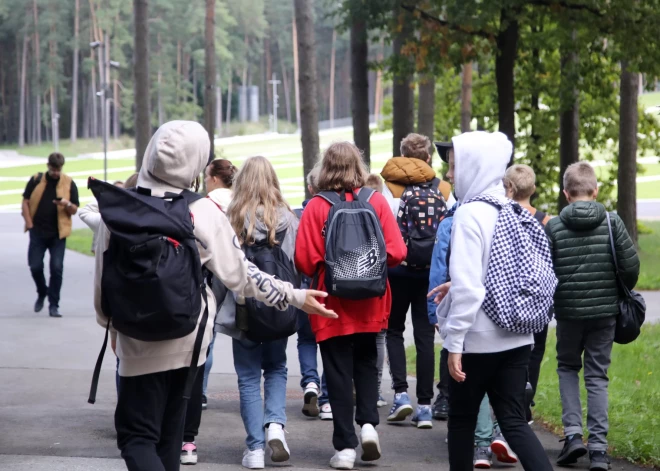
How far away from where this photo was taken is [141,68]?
79.6 feet

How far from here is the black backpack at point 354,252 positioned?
606cm

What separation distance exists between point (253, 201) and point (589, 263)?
1.95 metres

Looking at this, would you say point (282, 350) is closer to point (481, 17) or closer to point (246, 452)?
point (246, 452)

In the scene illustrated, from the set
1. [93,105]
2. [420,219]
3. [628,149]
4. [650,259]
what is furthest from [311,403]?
[93,105]

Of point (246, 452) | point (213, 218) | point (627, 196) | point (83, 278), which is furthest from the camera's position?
point (627, 196)

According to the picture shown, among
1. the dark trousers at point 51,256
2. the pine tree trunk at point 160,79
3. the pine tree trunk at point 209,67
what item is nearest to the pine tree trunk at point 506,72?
the dark trousers at point 51,256

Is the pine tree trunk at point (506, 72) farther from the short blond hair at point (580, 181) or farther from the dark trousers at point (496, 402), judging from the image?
the dark trousers at point (496, 402)

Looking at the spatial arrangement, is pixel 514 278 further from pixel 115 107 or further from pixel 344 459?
pixel 115 107

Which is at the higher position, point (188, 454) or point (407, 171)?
point (407, 171)

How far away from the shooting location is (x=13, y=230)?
101ft

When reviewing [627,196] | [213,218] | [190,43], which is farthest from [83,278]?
[190,43]

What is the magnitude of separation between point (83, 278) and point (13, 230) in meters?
14.5

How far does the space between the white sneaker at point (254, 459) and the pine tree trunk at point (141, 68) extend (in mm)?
18345

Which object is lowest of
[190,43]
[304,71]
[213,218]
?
[213,218]
